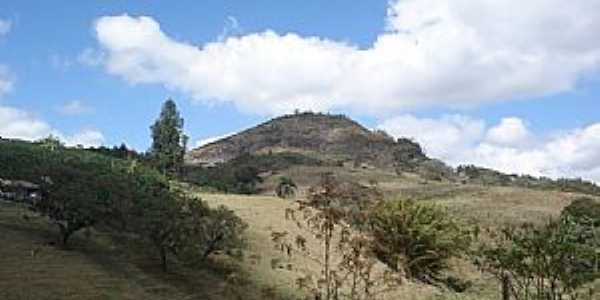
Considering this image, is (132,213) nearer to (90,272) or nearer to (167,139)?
(90,272)

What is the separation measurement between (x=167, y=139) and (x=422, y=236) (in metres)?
34.7

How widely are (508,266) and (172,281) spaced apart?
17.5 meters

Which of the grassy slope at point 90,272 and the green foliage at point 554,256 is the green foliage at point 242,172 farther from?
the green foliage at point 554,256

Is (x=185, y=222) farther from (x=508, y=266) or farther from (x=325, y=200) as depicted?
(x=325, y=200)

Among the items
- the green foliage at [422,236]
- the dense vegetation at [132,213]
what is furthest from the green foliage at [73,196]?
the green foliage at [422,236]

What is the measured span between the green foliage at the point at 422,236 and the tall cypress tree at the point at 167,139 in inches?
1260

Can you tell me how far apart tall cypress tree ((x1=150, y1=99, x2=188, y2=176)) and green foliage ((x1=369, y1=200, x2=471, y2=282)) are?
3201 cm

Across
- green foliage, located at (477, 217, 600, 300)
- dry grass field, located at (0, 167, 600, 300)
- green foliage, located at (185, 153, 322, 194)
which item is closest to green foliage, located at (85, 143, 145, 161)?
green foliage, located at (185, 153, 322, 194)

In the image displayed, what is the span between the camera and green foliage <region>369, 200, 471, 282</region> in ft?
159

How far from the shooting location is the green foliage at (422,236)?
159ft

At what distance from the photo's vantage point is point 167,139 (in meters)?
77.3

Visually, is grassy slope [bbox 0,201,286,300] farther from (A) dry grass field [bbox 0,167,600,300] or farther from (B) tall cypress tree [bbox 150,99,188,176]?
(B) tall cypress tree [bbox 150,99,188,176]

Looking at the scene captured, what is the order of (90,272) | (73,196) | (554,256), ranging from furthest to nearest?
(73,196)
(90,272)
(554,256)

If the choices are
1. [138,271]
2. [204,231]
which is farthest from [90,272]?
[204,231]
